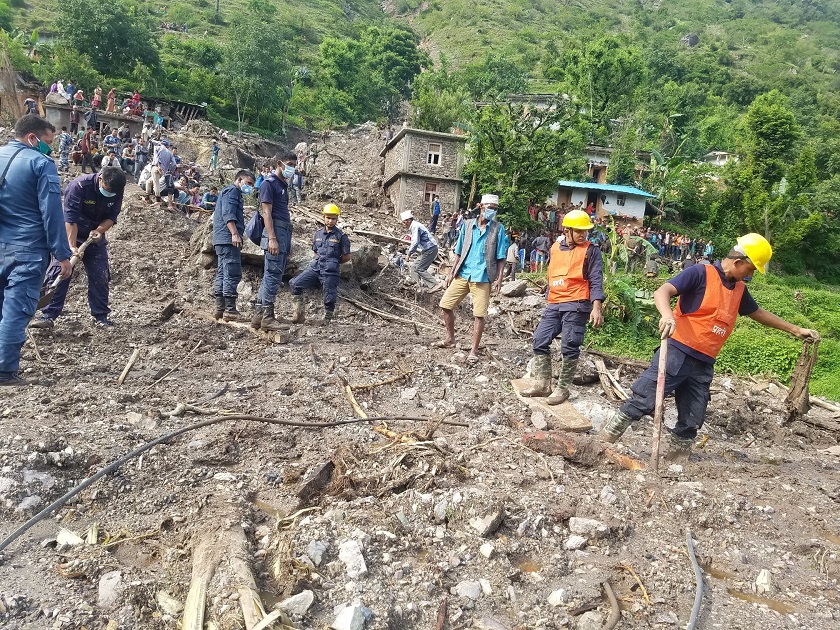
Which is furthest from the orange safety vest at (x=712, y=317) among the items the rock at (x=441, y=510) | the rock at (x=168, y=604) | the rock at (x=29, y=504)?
the rock at (x=29, y=504)

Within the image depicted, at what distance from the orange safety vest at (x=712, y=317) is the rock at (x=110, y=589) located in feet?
12.6

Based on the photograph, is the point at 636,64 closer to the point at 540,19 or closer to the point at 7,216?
the point at 7,216

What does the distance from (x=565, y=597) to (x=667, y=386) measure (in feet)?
7.08

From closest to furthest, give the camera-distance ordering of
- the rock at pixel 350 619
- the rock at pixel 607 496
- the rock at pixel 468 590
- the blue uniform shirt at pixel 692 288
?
the rock at pixel 350 619 < the rock at pixel 468 590 < the rock at pixel 607 496 < the blue uniform shirt at pixel 692 288

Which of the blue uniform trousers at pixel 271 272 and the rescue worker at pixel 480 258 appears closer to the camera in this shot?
the rescue worker at pixel 480 258

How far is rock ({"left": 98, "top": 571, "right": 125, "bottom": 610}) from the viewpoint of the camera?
2.24 metres

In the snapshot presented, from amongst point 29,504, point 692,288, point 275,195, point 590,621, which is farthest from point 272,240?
point 590,621

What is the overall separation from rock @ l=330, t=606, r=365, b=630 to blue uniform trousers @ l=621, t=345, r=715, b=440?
2.82 metres

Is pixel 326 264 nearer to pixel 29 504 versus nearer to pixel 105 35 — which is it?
pixel 29 504

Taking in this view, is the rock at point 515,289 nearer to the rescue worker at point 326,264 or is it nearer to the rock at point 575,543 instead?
the rescue worker at point 326,264

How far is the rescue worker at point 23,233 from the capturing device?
4.22 metres

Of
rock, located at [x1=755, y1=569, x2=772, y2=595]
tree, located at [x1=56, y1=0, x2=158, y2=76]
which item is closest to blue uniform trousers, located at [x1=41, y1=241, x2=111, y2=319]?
rock, located at [x1=755, y1=569, x2=772, y2=595]

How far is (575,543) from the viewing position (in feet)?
10.0

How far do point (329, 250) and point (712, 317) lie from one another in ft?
15.0
